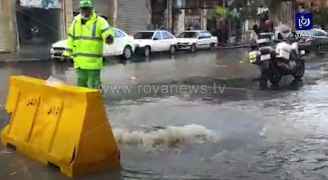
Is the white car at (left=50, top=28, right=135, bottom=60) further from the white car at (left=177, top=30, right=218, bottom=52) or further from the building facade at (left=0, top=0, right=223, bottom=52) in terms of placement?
the white car at (left=177, top=30, right=218, bottom=52)

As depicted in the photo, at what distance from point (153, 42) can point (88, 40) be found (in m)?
25.5

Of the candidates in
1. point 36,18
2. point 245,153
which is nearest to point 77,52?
point 245,153

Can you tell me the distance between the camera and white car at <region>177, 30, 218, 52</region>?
39688 millimetres

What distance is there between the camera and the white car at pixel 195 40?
39.7 meters

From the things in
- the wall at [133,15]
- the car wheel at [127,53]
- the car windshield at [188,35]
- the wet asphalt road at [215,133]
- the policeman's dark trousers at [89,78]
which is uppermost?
the wall at [133,15]

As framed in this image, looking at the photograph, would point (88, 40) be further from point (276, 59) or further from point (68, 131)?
point (276, 59)

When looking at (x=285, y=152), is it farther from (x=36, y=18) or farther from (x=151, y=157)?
(x=36, y=18)

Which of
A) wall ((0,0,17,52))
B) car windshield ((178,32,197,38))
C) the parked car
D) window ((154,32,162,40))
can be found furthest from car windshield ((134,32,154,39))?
the parked car

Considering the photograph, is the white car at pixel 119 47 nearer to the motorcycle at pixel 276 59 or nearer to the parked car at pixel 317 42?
the parked car at pixel 317 42

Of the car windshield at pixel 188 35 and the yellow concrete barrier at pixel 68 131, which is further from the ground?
the car windshield at pixel 188 35

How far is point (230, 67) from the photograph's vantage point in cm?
2442

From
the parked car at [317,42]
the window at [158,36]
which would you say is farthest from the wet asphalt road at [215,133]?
the window at [158,36]

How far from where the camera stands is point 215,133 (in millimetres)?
9688

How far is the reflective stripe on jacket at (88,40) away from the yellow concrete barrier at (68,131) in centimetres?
134
